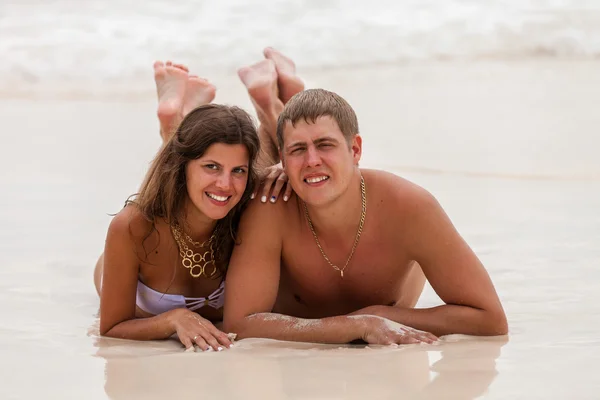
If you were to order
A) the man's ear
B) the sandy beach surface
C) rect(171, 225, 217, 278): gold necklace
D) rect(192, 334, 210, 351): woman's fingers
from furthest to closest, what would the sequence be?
1. rect(171, 225, 217, 278): gold necklace
2. the man's ear
3. rect(192, 334, 210, 351): woman's fingers
4. the sandy beach surface

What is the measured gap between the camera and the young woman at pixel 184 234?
4.00m

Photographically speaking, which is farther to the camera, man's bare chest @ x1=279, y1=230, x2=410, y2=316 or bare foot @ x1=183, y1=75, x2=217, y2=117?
bare foot @ x1=183, y1=75, x2=217, y2=117

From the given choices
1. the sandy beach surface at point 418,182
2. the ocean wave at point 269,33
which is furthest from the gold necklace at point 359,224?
the ocean wave at point 269,33

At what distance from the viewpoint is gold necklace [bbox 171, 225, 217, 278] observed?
423cm

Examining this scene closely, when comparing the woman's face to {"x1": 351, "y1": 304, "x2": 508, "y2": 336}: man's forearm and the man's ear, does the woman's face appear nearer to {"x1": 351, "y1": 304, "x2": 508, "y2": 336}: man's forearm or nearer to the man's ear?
the man's ear

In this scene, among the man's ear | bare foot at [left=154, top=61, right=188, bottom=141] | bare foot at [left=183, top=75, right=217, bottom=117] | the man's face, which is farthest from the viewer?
bare foot at [left=183, top=75, right=217, bottom=117]

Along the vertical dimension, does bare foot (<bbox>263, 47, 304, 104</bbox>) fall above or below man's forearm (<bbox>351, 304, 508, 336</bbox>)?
above

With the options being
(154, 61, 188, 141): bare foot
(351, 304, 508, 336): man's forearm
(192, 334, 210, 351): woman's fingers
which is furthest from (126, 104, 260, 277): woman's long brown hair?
(154, 61, 188, 141): bare foot

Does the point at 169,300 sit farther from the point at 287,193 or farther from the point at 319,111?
the point at 319,111

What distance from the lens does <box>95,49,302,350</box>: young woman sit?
400 cm

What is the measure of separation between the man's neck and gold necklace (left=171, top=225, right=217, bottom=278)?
19.5 inches

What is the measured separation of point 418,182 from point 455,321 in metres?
4.17

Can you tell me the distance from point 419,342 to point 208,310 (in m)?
1.14

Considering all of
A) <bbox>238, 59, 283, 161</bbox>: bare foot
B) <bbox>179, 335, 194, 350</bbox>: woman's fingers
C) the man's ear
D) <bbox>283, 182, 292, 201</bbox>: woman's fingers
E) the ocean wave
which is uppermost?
the ocean wave
